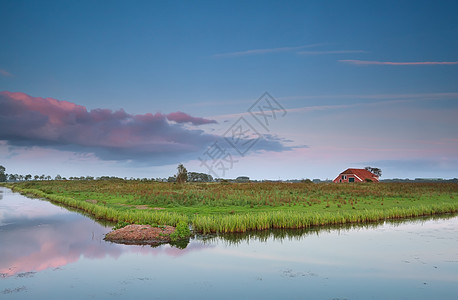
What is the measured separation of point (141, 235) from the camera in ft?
66.2

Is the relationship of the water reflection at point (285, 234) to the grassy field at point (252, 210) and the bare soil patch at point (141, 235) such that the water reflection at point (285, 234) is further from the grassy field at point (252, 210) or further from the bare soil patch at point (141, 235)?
the bare soil patch at point (141, 235)

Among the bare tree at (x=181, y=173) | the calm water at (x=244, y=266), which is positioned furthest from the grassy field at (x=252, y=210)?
the bare tree at (x=181, y=173)

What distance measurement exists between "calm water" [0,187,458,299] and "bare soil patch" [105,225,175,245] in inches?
33.9

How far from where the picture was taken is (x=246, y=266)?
49.2 ft

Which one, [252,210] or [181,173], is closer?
[252,210]

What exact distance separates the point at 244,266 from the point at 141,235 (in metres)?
7.78

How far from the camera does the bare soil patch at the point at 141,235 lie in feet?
64.8

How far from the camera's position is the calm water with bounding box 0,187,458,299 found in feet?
39.0

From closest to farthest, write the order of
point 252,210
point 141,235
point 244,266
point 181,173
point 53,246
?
point 244,266
point 53,246
point 141,235
point 252,210
point 181,173

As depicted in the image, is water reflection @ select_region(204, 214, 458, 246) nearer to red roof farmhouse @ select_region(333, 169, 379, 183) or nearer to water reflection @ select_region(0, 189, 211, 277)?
water reflection @ select_region(0, 189, 211, 277)

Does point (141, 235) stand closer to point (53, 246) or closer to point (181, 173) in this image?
point (53, 246)

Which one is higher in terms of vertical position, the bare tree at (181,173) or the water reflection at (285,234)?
the bare tree at (181,173)

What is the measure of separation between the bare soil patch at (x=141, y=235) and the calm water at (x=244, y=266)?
2.82ft

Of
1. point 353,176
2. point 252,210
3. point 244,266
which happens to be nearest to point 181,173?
point 353,176
